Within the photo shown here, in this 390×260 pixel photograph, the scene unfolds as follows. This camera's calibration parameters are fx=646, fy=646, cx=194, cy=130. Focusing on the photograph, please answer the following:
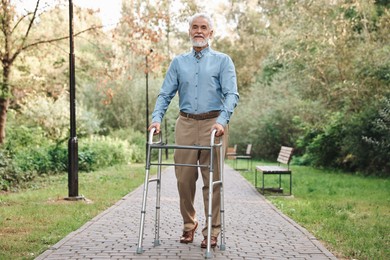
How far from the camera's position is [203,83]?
6.79 metres

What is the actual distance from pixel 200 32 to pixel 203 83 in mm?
532

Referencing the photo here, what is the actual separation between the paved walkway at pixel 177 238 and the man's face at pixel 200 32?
2166mm

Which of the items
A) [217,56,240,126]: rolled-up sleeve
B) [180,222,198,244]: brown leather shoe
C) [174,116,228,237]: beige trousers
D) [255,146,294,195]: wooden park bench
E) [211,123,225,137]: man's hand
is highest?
[217,56,240,126]: rolled-up sleeve

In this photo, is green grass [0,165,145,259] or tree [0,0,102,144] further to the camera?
tree [0,0,102,144]

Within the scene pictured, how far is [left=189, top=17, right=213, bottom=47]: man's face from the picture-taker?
6.68 m

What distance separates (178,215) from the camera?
10109 millimetres

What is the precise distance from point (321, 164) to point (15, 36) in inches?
465

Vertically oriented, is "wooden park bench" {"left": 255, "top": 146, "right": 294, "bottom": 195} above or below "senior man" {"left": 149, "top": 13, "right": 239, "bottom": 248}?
below

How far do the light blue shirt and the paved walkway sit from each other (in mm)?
1443

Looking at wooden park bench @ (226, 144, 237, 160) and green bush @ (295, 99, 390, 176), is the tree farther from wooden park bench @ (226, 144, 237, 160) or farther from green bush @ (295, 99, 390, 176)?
wooden park bench @ (226, 144, 237, 160)

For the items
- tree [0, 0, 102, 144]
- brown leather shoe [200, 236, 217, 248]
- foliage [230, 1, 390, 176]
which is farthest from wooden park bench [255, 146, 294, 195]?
brown leather shoe [200, 236, 217, 248]

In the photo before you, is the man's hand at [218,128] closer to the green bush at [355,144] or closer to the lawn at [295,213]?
the lawn at [295,213]

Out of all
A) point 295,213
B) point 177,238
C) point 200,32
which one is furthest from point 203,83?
point 295,213

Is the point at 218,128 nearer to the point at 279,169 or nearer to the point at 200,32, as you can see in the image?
the point at 200,32
